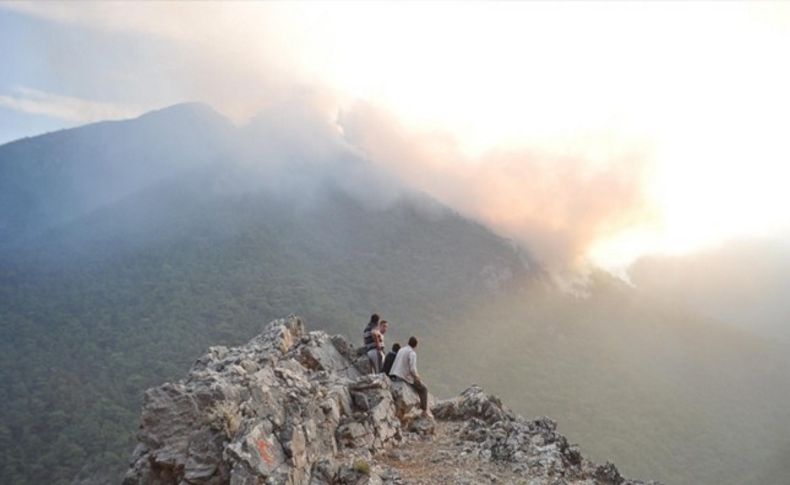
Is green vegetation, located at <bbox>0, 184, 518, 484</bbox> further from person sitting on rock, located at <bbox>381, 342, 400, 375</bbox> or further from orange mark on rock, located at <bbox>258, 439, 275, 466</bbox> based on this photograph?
orange mark on rock, located at <bbox>258, 439, 275, 466</bbox>

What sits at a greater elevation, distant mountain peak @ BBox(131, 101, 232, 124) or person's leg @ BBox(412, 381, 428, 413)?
distant mountain peak @ BBox(131, 101, 232, 124)

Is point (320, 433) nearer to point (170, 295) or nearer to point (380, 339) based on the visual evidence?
point (380, 339)

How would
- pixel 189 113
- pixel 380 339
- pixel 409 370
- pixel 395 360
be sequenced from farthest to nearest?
pixel 189 113 → pixel 380 339 → pixel 395 360 → pixel 409 370

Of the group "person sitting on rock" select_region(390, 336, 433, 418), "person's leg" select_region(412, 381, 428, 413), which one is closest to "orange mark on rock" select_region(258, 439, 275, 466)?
"person sitting on rock" select_region(390, 336, 433, 418)

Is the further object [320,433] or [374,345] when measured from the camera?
[374,345]

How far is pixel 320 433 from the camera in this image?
17.2m

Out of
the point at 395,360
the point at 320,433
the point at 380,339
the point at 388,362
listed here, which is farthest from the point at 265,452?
the point at 380,339

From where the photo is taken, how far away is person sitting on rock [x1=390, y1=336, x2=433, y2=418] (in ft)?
72.1

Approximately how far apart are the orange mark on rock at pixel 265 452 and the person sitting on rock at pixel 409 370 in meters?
7.92

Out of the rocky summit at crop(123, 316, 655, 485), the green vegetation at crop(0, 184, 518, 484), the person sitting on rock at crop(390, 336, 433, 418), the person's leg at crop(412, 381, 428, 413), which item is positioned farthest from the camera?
the green vegetation at crop(0, 184, 518, 484)

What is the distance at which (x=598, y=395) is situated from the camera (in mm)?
108750

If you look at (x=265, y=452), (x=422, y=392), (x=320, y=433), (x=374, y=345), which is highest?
(x=374, y=345)

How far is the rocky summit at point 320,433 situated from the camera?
15156mm

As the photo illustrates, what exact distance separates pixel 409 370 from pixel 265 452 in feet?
27.4
